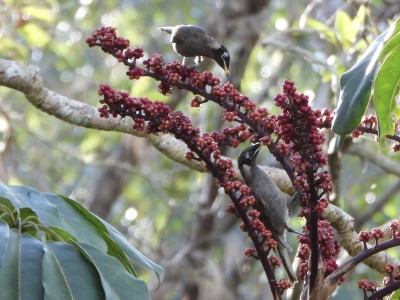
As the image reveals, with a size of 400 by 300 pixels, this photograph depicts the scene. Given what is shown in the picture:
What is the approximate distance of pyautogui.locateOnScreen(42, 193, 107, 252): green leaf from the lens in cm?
185

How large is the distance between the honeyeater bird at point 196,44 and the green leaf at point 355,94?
0.98m

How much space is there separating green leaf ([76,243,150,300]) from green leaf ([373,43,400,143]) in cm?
62

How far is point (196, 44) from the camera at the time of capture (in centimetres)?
280

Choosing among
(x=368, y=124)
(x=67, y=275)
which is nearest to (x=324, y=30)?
(x=368, y=124)

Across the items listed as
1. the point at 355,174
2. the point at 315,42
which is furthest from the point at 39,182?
the point at 355,174

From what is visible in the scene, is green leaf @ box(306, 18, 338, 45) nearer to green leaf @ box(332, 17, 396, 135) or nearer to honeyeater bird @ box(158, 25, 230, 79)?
honeyeater bird @ box(158, 25, 230, 79)

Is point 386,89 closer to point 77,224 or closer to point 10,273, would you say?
point 77,224

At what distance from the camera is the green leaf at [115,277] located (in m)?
1.62

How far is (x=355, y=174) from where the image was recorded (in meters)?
7.25

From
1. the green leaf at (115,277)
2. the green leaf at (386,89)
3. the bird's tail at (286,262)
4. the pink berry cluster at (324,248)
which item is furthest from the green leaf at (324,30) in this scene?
the green leaf at (115,277)

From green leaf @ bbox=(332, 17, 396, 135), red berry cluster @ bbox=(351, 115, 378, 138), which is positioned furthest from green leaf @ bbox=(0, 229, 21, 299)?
red berry cluster @ bbox=(351, 115, 378, 138)

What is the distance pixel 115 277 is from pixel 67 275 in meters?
0.10

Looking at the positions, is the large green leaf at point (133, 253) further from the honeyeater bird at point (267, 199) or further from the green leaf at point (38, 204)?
the honeyeater bird at point (267, 199)

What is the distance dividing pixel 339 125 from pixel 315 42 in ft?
14.7
